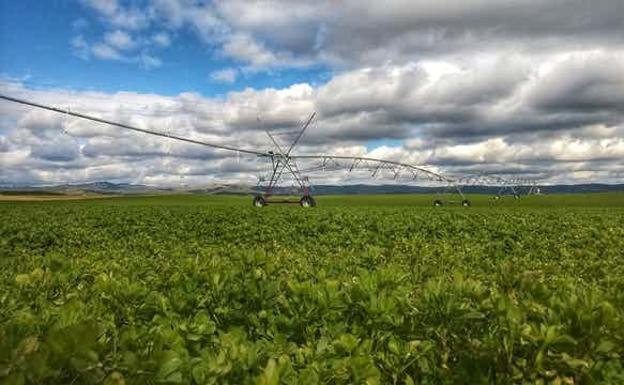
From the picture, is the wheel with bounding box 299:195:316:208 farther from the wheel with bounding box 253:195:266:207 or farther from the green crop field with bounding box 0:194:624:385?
the green crop field with bounding box 0:194:624:385

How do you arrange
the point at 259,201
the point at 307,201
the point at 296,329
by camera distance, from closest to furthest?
the point at 296,329, the point at 307,201, the point at 259,201

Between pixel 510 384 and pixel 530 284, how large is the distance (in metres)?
1.48

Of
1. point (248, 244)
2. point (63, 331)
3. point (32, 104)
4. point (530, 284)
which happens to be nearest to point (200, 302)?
point (63, 331)

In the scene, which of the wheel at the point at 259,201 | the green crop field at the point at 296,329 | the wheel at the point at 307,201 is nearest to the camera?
the green crop field at the point at 296,329

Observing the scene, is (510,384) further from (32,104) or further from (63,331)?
(32,104)

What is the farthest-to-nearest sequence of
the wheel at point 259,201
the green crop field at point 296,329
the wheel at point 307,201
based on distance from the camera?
the wheel at point 259,201
the wheel at point 307,201
the green crop field at point 296,329

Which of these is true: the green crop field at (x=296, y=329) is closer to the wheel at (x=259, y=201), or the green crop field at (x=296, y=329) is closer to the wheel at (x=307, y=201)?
the wheel at (x=307, y=201)

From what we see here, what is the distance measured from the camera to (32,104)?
40.5 ft

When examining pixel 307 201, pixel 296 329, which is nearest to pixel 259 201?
pixel 307 201

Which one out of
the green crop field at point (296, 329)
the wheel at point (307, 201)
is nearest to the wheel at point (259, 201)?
the wheel at point (307, 201)

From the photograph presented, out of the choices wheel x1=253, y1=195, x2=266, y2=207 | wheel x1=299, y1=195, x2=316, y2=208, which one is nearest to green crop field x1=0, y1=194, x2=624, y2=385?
wheel x1=299, y1=195, x2=316, y2=208

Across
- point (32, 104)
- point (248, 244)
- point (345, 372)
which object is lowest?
point (248, 244)

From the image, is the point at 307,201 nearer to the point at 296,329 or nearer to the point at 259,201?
the point at 259,201

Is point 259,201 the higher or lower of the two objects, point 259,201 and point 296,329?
the lower
